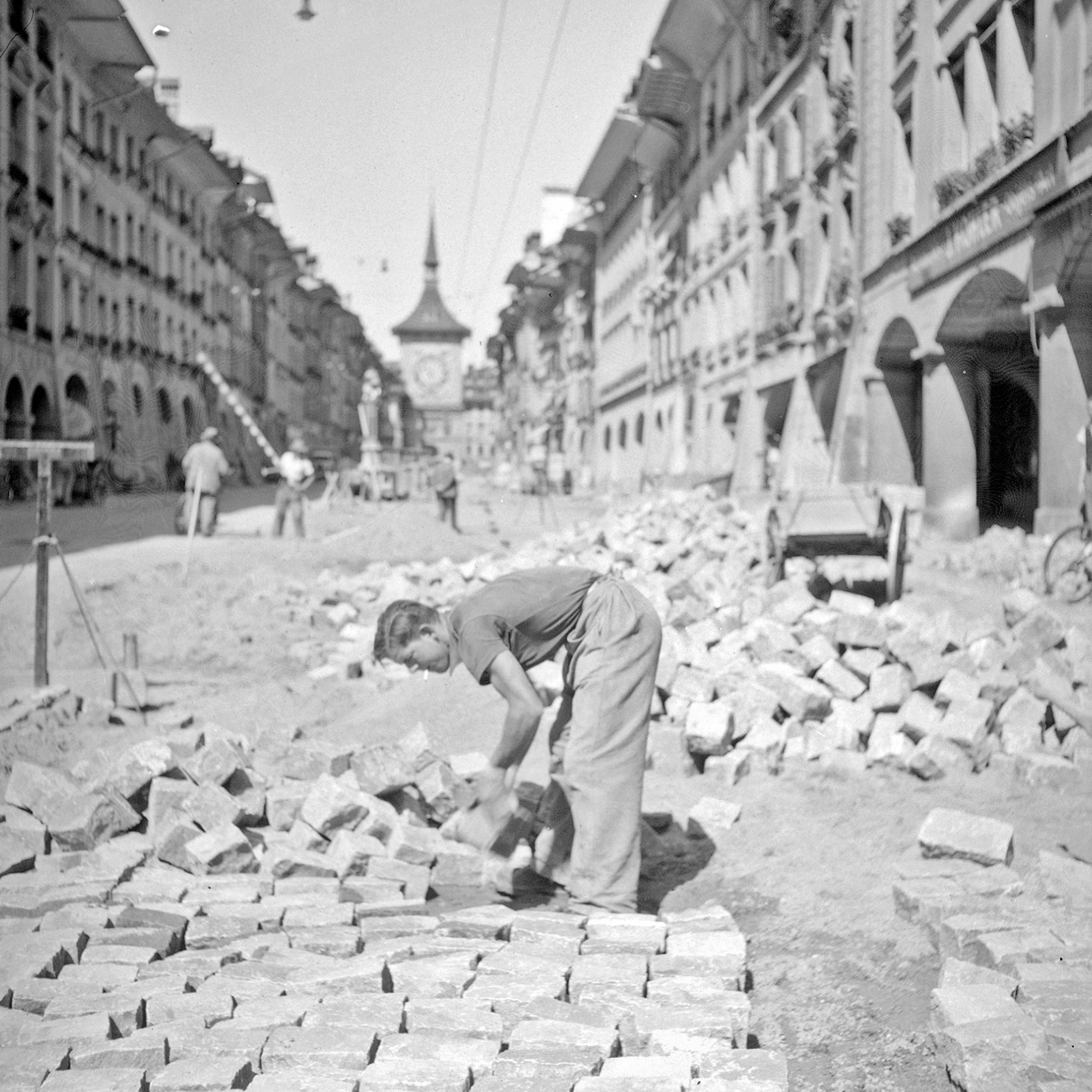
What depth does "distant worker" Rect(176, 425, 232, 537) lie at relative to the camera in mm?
17828

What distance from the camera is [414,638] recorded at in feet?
16.2

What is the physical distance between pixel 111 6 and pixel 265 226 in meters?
25.2

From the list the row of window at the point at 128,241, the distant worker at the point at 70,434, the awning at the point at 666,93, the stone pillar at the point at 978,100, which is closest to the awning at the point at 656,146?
the awning at the point at 666,93

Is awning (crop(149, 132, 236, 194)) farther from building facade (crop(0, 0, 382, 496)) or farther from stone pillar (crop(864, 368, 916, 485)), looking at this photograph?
stone pillar (crop(864, 368, 916, 485))

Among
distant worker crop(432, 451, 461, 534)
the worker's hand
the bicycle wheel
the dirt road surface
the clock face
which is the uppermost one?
the clock face

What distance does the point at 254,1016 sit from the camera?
4.08 m

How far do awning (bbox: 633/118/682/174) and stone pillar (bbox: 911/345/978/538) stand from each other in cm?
2082

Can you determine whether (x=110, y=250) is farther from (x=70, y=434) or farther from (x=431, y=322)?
(x=431, y=322)

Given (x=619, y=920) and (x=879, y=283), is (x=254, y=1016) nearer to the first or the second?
(x=619, y=920)

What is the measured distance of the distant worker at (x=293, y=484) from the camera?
19.8m

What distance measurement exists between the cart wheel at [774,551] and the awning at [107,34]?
67.8 ft

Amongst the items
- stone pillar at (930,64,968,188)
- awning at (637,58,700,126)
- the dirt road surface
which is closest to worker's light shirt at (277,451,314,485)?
the dirt road surface

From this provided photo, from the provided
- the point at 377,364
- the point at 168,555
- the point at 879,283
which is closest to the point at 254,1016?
the point at 168,555

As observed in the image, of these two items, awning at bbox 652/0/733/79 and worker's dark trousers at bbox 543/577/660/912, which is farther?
awning at bbox 652/0/733/79
